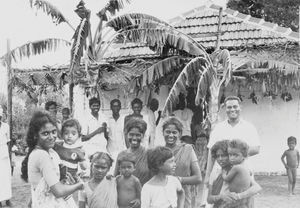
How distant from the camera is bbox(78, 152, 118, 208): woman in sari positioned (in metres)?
4.48

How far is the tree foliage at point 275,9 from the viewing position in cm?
2248

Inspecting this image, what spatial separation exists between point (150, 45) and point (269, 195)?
344cm

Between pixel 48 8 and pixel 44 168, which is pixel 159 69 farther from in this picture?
pixel 44 168

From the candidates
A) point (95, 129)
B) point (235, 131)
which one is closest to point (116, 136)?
point (95, 129)

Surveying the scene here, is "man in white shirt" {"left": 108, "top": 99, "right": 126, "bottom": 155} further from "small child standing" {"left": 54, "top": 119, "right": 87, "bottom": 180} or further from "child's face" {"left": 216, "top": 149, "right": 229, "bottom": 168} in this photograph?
"child's face" {"left": 216, "top": 149, "right": 229, "bottom": 168}

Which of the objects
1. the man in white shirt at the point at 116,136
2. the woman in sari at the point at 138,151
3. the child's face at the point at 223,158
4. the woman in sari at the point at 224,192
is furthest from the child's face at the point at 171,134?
the man in white shirt at the point at 116,136

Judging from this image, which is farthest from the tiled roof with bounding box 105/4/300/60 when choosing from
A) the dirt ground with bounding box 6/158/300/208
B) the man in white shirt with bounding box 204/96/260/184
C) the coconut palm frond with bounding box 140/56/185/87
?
the man in white shirt with bounding box 204/96/260/184

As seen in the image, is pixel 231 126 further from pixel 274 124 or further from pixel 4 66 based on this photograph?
pixel 274 124

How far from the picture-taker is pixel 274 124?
11695 millimetres

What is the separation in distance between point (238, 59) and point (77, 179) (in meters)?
4.95

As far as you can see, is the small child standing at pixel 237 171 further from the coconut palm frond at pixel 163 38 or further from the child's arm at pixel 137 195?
the coconut palm frond at pixel 163 38

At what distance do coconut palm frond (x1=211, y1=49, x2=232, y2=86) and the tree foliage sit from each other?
1464cm

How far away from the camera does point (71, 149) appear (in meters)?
5.27

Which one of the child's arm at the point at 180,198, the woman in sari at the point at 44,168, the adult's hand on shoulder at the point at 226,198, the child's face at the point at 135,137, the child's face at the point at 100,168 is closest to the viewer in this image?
the woman in sari at the point at 44,168
